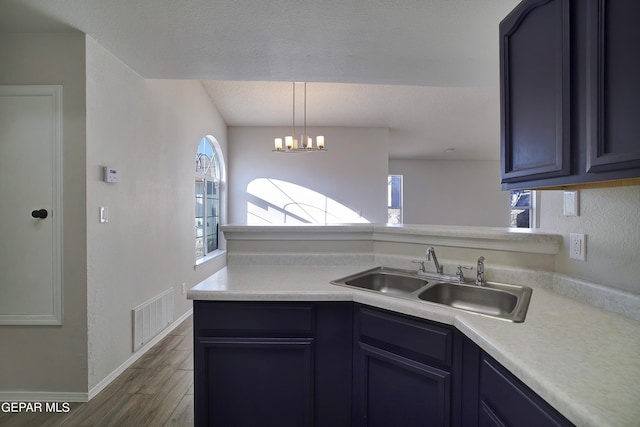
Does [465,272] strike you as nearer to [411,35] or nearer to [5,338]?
[411,35]

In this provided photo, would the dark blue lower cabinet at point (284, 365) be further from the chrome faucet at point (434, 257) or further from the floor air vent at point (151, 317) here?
the floor air vent at point (151, 317)

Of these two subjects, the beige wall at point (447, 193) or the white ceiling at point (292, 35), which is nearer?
the white ceiling at point (292, 35)

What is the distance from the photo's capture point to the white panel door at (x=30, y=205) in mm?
1976

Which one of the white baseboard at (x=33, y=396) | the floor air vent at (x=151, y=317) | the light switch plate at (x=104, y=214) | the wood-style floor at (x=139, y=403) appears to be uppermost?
the light switch plate at (x=104, y=214)

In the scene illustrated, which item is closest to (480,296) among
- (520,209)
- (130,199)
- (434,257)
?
(434,257)

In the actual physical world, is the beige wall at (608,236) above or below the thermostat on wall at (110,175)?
below

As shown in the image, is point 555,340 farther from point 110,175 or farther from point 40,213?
point 40,213

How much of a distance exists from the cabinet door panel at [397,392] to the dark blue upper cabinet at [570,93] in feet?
2.81

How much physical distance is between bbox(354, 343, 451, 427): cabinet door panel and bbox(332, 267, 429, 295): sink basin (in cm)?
43

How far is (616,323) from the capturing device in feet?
3.45

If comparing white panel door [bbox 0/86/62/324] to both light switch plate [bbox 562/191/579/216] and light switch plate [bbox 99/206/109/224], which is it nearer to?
light switch plate [bbox 99/206/109/224]

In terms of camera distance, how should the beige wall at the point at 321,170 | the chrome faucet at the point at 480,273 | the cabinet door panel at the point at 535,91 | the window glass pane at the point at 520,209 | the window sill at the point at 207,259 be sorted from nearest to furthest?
the cabinet door panel at the point at 535,91
the chrome faucet at the point at 480,273
the window sill at the point at 207,259
the beige wall at the point at 321,170
the window glass pane at the point at 520,209

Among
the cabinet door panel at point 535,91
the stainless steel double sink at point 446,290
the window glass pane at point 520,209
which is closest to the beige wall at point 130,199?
the stainless steel double sink at point 446,290

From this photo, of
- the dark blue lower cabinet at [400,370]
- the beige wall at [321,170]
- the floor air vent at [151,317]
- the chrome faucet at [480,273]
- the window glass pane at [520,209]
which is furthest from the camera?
the window glass pane at [520,209]
